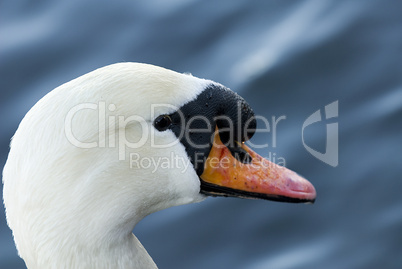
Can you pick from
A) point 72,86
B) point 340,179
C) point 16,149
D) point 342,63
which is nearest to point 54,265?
point 16,149

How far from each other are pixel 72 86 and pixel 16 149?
0.34m

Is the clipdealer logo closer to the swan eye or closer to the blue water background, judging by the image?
the blue water background

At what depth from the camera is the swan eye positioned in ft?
11.0

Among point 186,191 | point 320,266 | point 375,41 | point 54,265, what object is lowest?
point 320,266

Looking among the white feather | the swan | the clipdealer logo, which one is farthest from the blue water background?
the white feather

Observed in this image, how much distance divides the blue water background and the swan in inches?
75.2

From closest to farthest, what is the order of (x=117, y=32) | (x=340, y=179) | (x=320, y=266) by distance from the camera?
(x=320, y=266), (x=340, y=179), (x=117, y=32)

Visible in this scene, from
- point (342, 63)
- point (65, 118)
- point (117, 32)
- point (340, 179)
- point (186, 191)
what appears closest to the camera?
point (65, 118)

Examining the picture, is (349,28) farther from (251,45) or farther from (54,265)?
(54,265)

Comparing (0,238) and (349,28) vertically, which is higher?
(349,28)

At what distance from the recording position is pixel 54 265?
3238 mm

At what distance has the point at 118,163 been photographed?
10.9 ft

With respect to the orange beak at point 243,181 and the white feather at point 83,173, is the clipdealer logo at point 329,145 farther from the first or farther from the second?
the white feather at point 83,173

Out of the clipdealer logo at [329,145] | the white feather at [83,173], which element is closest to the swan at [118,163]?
the white feather at [83,173]
